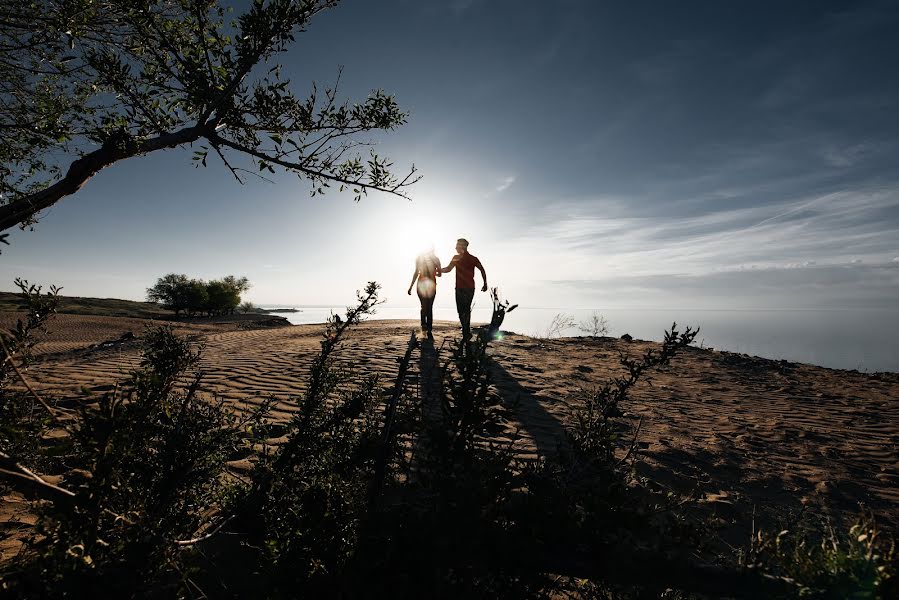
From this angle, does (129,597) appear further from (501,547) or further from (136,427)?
(501,547)

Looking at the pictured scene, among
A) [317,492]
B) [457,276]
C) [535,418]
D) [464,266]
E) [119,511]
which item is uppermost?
[464,266]

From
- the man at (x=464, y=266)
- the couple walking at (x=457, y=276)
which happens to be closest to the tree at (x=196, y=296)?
the couple walking at (x=457, y=276)

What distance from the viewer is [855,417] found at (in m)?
6.78

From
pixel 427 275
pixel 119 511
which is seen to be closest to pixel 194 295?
pixel 427 275

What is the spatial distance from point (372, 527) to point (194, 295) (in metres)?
38.2

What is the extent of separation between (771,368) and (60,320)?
3062cm

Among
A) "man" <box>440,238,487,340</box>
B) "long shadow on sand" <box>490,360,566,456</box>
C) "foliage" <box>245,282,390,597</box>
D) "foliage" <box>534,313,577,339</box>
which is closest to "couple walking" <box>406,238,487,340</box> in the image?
"man" <box>440,238,487,340</box>

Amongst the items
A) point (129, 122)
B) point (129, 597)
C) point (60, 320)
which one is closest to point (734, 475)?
point (129, 597)

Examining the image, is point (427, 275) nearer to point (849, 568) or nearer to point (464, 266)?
point (464, 266)

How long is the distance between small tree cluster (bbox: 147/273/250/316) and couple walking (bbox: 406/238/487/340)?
1174 inches

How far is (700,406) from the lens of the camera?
729 cm

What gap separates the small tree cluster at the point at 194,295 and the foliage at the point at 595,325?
32.1 meters

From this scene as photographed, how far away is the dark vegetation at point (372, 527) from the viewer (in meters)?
1.45

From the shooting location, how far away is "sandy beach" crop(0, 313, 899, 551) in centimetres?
416
